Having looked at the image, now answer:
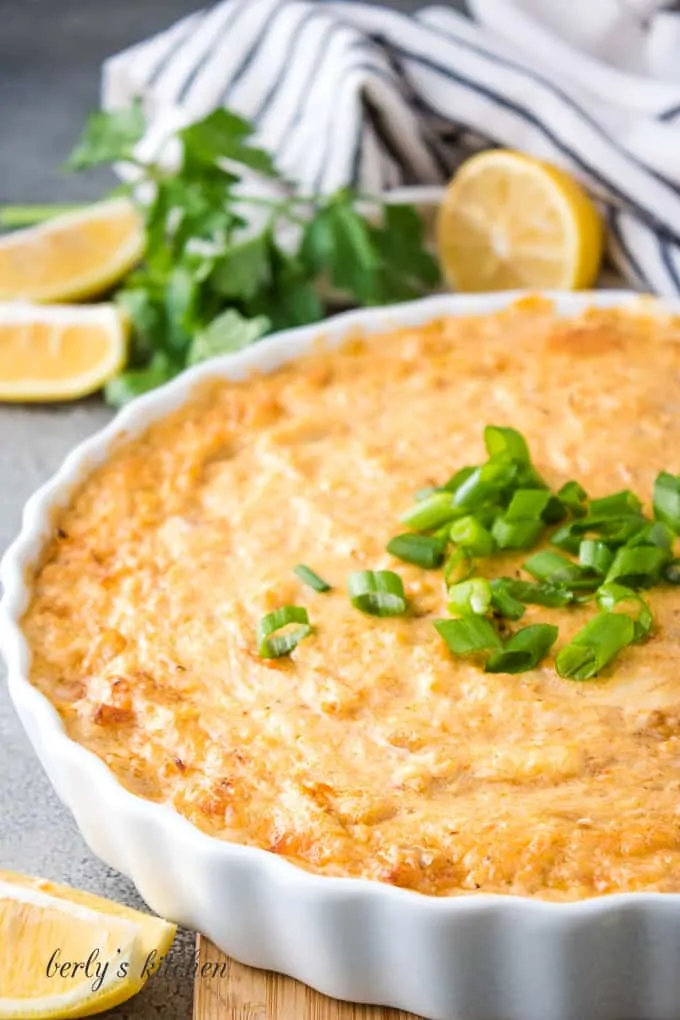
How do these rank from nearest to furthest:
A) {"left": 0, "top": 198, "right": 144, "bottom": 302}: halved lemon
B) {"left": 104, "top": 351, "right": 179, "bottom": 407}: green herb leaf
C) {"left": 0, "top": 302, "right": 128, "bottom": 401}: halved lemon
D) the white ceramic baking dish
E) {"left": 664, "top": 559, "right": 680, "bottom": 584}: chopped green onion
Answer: the white ceramic baking dish, {"left": 664, "top": 559, "right": 680, "bottom": 584}: chopped green onion, {"left": 104, "top": 351, "right": 179, "bottom": 407}: green herb leaf, {"left": 0, "top": 302, "right": 128, "bottom": 401}: halved lemon, {"left": 0, "top": 198, "right": 144, "bottom": 302}: halved lemon

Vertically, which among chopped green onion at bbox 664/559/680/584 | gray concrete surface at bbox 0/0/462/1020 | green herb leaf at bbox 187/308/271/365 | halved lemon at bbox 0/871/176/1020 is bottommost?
gray concrete surface at bbox 0/0/462/1020

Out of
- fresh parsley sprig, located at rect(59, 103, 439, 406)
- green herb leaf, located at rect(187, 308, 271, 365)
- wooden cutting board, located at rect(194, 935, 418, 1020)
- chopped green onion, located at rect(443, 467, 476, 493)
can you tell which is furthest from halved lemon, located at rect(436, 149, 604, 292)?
wooden cutting board, located at rect(194, 935, 418, 1020)

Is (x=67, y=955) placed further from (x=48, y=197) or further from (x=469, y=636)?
(x=48, y=197)

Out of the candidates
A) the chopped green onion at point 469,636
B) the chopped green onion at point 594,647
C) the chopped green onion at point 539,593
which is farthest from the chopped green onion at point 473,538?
the chopped green onion at point 594,647

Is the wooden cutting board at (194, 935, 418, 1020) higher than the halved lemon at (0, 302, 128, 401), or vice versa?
the wooden cutting board at (194, 935, 418, 1020)

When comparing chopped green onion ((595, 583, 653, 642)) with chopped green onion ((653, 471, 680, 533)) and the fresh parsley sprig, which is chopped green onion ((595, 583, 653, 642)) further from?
the fresh parsley sprig

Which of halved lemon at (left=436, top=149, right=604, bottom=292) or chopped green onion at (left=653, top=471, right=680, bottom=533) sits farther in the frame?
halved lemon at (left=436, top=149, right=604, bottom=292)

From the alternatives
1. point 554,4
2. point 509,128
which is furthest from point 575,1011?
point 554,4
